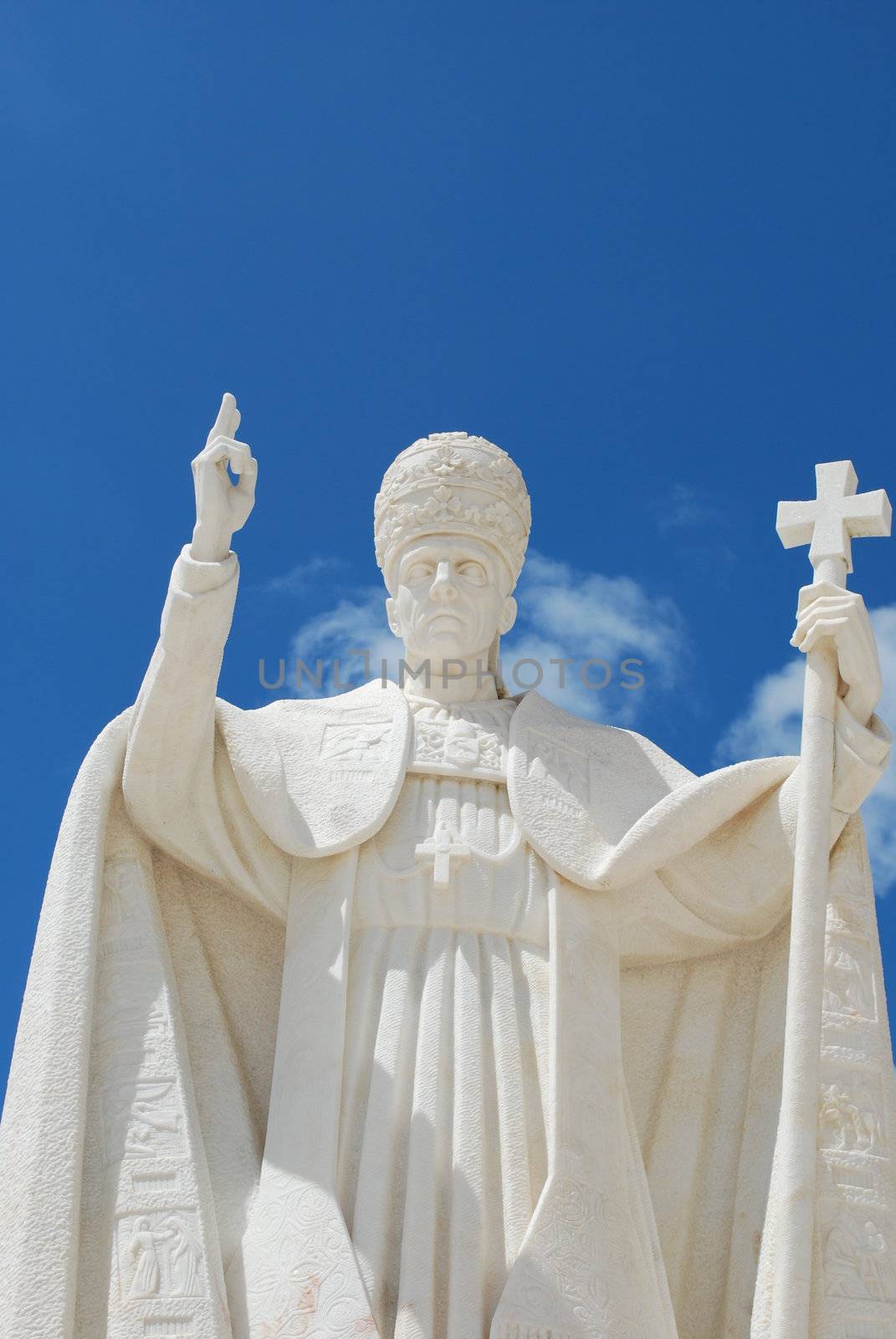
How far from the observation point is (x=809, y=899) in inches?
325

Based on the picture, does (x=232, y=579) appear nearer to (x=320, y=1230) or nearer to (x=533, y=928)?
(x=533, y=928)

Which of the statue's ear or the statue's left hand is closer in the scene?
the statue's left hand

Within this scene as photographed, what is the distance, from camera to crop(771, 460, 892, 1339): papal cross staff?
305 inches

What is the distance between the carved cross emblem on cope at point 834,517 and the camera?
29.1 ft

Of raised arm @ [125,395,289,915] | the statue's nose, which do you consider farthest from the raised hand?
the statue's nose

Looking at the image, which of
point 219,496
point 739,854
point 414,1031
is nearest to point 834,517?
point 739,854

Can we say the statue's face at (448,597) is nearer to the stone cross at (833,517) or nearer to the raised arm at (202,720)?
the raised arm at (202,720)

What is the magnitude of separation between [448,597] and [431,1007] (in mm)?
1924

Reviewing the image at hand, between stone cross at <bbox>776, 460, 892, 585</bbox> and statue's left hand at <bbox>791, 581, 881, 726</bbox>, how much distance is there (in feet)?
0.65

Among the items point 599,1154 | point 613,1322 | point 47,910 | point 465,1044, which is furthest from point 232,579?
point 613,1322

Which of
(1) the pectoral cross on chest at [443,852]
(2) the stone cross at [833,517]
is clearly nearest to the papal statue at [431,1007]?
(1) the pectoral cross on chest at [443,852]

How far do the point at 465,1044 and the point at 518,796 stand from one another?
112 cm

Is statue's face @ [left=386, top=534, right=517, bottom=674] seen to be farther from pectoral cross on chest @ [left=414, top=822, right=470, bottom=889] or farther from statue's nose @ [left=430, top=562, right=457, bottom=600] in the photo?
pectoral cross on chest @ [left=414, top=822, right=470, bottom=889]

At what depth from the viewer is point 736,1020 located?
9.26 meters
